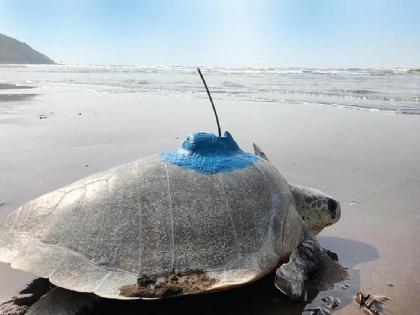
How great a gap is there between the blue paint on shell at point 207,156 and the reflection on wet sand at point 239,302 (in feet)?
2.31

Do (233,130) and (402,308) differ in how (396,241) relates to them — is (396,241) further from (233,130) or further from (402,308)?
(233,130)

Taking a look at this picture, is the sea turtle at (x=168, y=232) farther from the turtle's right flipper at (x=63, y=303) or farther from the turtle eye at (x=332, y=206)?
the turtle eye at (x=332, y=206)

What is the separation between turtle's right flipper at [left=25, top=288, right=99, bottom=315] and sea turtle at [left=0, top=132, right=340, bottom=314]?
2cm

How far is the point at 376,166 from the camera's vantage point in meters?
5.22

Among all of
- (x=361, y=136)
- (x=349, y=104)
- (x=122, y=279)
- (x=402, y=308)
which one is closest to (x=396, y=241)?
(x=402, y=308)

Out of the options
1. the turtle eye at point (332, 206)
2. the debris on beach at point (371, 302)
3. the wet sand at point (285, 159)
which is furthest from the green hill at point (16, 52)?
the debris on beach at point (371, 302)

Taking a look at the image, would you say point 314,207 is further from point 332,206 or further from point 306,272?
point 306,272

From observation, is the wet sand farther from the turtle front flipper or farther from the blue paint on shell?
the blue paint on shell

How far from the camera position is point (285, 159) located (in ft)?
18.5

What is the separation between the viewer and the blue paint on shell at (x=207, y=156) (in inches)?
107

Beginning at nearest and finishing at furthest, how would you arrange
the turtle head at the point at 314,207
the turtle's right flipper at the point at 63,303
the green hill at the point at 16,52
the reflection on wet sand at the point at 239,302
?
1. the turtle's right flipper at the point at 63,303
2. the reflection on wet sand at the point at 239,302
3. the turtle head at the point at 314,207
4. the green hill at the point at 16,52

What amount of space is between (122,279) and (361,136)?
5527mm

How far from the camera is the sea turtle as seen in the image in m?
2.25

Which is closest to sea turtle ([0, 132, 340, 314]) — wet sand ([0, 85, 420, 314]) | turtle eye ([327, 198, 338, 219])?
wet sand ([0, 85, 420, 314])
